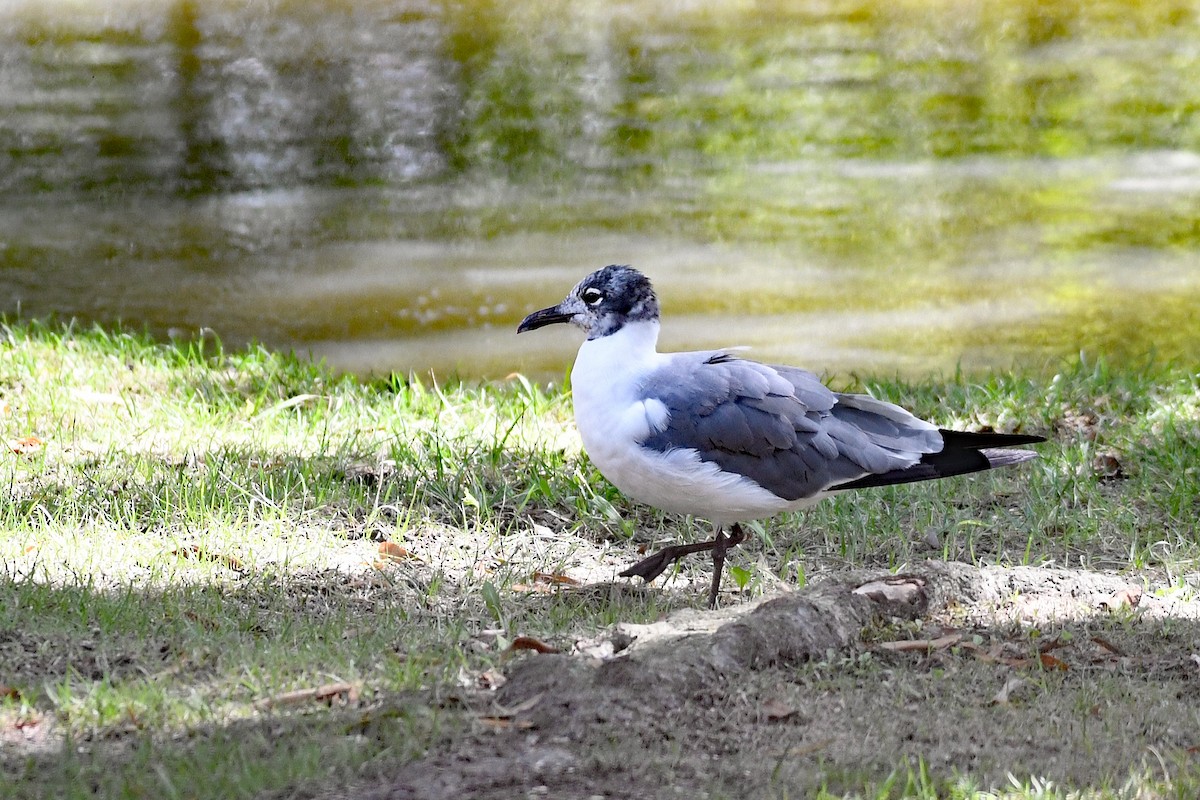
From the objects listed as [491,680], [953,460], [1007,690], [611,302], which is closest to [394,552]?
[611,302]

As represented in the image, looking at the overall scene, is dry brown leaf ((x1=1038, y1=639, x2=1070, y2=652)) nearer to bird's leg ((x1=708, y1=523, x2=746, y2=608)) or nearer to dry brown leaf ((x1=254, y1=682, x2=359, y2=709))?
bird's leg ((x1=708, y1=523, x2=746, y2=608))

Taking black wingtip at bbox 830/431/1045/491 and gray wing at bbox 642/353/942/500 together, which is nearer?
gray wing at bbox 642/353/942/500

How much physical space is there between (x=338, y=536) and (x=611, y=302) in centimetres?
132

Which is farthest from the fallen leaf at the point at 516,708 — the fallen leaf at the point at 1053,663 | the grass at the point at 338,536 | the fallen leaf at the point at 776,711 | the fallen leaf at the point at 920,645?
the fallen leaf at the point at 1053,663

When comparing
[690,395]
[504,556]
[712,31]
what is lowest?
[504,556]

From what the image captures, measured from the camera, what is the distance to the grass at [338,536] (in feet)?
10.8

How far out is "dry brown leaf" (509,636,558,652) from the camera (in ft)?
12.4

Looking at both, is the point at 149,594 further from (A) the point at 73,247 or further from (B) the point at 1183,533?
(A) the point at 73,247

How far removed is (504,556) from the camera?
15.9 ft

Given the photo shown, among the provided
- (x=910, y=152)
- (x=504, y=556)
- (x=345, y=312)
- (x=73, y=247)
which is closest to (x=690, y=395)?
(x=504, y=556)

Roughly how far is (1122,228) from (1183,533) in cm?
493

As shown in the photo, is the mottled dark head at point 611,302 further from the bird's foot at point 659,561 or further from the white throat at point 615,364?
the bird's foot at point 659,561

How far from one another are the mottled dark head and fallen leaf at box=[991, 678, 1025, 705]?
1645 millimetres

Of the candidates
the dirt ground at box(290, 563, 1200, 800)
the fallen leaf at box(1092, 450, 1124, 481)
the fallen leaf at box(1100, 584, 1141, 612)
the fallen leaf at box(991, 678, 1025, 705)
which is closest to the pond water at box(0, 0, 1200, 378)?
the fallen leaf at box(1092, 450, 1124, 481)
